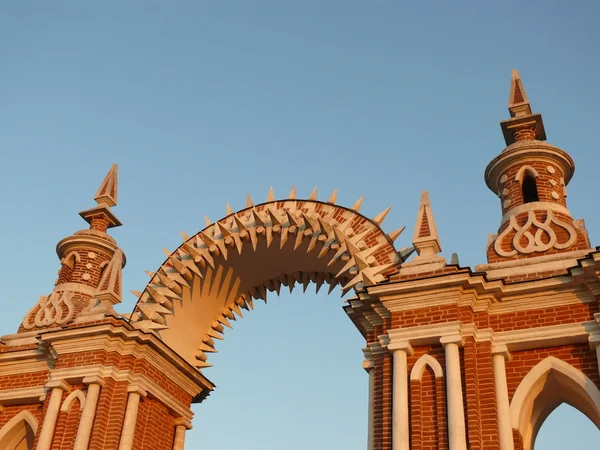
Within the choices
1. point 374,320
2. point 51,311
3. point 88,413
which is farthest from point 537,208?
point 51,311

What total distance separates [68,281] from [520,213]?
10.3 m

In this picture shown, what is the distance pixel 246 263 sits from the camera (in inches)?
615

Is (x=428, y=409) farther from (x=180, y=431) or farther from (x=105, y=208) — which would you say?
(x=105, y=208)

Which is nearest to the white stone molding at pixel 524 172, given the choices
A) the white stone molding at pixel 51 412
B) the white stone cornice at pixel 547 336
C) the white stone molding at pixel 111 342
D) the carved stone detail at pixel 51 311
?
the white stone cornice at pixel 547 336

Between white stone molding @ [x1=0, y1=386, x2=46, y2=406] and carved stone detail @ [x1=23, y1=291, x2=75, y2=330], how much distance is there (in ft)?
5.23

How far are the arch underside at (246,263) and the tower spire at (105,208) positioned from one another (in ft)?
12.2

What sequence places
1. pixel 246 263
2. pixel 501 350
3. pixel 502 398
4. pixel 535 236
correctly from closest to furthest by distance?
pixel 502 398
pixel 501 350
pixel 535 236
pixel 246 263

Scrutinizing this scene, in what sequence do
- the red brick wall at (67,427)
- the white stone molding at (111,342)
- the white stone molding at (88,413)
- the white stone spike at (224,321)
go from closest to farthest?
the white stone molding at (88,413) < the red brick wall at (67,427) < the white stone molding at (111,342) < the white stone spike at (224,321)

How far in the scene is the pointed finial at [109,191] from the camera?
18844 millimetres

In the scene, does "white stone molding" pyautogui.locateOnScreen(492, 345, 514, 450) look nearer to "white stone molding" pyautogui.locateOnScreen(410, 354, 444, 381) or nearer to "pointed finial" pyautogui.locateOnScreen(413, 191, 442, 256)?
"white stone molding" pyautogui.locateOnScreen(410, 354, 444, 381)

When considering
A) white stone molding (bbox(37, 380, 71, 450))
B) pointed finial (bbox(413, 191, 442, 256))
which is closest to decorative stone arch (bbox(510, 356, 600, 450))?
pointed finial (bbox(413, 191, 442, 256))

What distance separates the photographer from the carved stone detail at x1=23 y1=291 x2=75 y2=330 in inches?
632

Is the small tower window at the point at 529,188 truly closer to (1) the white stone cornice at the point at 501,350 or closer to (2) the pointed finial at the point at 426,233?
(2) the pointed finial at the point at 426,233

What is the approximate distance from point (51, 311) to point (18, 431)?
103 inches
